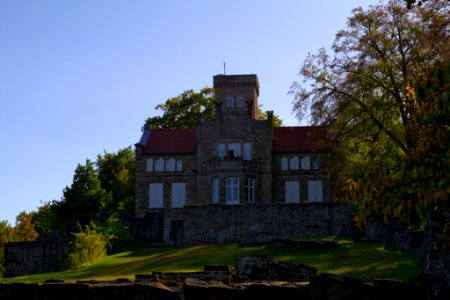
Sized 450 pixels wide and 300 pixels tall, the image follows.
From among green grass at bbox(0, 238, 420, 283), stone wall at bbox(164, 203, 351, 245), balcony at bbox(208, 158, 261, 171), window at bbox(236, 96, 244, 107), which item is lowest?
green grass at bbox(0, 238, 420, 283)

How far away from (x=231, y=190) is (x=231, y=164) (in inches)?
80.5

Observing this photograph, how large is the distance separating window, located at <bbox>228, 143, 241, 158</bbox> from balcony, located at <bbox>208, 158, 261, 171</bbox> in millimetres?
1980

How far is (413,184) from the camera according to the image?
1627 cm

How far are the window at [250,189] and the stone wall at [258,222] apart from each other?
12.1 meters

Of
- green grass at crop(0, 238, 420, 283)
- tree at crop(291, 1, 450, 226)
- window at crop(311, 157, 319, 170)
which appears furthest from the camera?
window at crop(311, 157, 319, 170)

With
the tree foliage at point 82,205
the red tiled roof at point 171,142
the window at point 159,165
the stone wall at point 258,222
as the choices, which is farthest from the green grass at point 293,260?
the red tiled roof at point 171,142

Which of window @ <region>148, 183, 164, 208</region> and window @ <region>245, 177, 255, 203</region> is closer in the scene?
window @ <region>245, 177, 255, 203</region>

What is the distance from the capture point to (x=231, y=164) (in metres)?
57.9

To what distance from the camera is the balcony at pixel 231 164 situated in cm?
5775

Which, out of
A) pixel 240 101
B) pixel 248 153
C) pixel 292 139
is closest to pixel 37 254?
pixel 248 153

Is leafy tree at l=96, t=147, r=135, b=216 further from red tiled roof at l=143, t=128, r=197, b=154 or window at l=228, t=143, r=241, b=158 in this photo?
window at l=228, t=143, r=241, b=158

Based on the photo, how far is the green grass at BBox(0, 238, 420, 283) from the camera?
26.9m

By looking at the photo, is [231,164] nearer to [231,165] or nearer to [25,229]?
[231,165]

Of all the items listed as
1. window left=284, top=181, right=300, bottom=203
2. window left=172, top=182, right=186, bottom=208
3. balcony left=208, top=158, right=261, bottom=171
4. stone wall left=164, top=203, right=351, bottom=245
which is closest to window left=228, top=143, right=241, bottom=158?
balcony left=208, top=158, right=261, bottom=171
